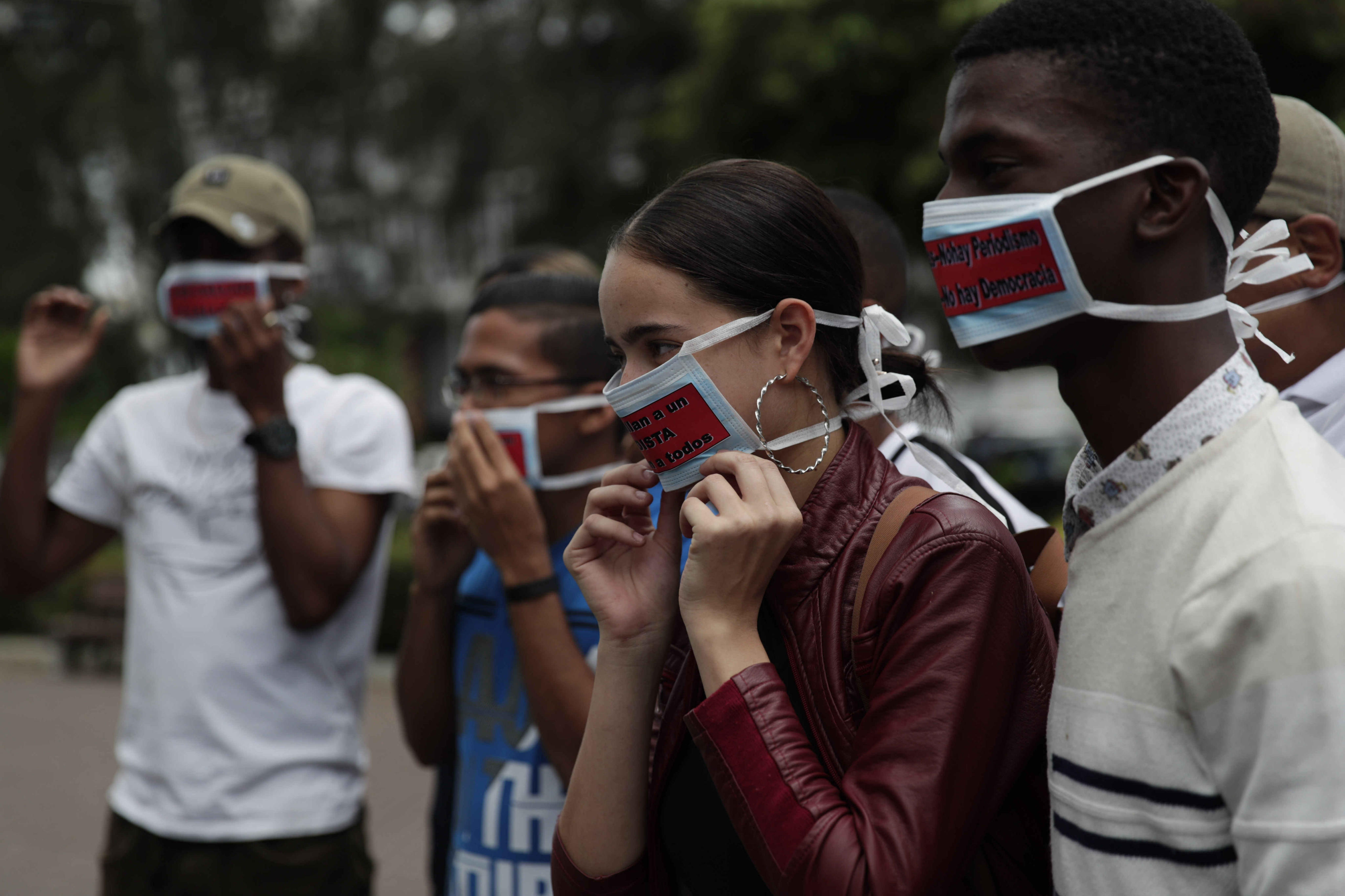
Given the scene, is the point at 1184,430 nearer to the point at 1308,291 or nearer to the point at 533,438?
the point at 1308,291

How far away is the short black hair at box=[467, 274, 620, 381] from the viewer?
2.90m

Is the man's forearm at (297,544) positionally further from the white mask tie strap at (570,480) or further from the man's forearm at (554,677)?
the man's forearm at (554,677)

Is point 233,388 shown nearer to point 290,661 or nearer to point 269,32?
point 290,661

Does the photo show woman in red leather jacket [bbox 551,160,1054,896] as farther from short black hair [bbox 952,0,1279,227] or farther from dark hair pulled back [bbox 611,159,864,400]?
Answer: short black hair [bbox 952,0,1279,227]

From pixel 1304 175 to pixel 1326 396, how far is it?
42 centimetres

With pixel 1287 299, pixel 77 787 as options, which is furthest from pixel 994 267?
pixel 77 787

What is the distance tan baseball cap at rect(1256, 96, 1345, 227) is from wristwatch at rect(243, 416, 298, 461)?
235cm

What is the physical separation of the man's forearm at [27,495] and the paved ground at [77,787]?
337cm

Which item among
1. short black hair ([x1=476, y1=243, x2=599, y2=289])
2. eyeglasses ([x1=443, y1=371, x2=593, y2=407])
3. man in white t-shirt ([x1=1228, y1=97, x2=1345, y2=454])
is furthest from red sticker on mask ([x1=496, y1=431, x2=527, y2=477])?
man in white t-shirt ([x1=1228, y1=97, x2=1345, y2=454])

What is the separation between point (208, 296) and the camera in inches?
136

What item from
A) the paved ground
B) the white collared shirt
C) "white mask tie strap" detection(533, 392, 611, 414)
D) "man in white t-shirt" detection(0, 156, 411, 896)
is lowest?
the paved ground

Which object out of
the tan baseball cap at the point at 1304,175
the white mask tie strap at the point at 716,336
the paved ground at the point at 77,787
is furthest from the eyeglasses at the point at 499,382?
the paved ground at the point at 77,787

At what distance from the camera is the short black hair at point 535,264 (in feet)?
11.9

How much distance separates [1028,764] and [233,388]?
7.73 ft
